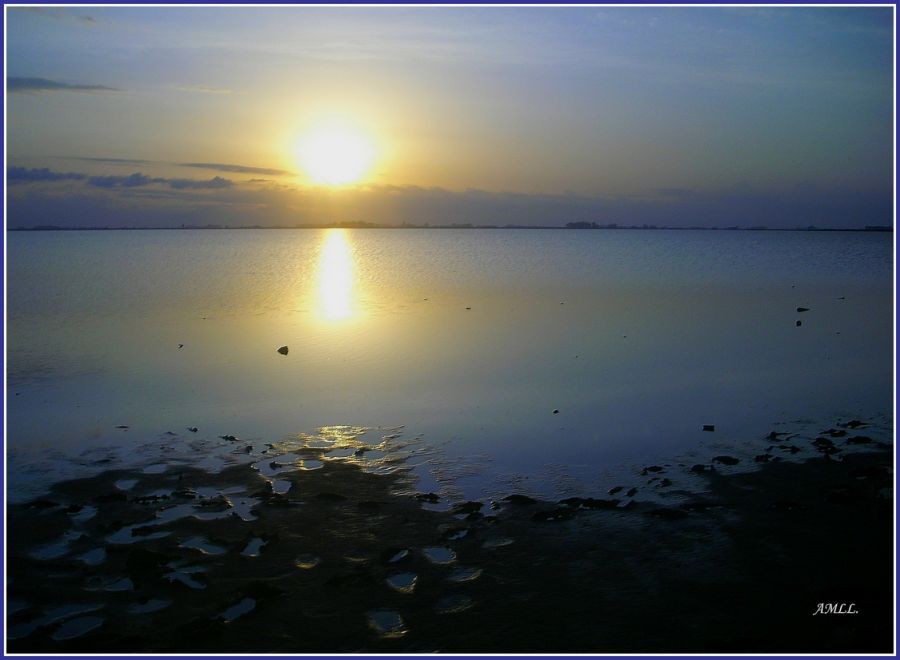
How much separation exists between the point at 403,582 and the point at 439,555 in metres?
0.79

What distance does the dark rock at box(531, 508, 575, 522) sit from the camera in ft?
33.6

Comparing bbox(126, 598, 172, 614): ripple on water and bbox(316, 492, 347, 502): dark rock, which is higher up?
bbox(316, 492, 347, 502): dark rock

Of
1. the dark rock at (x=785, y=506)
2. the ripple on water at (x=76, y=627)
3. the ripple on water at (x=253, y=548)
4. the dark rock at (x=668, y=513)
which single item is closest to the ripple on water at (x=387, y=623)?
the ripple on water at (x=253, y=548)

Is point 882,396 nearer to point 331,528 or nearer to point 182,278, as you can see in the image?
point 331,528

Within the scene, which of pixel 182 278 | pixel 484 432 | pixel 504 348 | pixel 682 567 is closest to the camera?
pixel 682 567

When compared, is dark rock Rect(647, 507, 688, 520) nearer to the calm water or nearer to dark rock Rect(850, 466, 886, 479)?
the calm water

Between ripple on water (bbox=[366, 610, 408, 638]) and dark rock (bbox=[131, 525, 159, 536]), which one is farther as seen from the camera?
dark rock (bbox=[131, 525, 159, 536])

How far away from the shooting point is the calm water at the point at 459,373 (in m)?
13.9

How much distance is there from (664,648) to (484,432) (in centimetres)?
755

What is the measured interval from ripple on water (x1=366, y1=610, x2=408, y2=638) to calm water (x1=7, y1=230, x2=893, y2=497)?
141 inches

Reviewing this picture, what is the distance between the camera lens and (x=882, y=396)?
57.6ft

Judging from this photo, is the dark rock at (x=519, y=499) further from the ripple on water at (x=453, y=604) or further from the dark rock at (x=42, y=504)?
the dark rock at (x=42, y=504)

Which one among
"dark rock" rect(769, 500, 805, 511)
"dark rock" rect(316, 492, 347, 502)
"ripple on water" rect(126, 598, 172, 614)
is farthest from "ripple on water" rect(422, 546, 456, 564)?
"dark rock" rect(769, 500, 805, 511)

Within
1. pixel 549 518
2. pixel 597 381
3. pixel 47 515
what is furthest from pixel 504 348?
pixel 47 515
